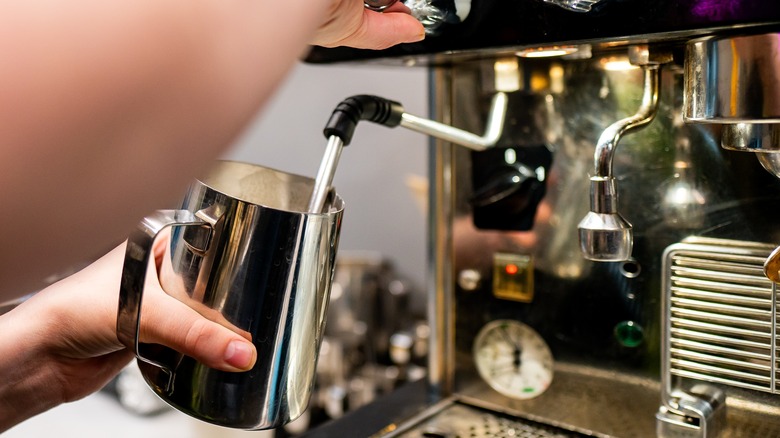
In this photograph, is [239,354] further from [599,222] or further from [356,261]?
[356,261]

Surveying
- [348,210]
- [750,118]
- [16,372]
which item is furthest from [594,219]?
[348,210]

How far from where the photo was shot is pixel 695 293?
65cm

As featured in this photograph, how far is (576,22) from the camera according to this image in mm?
495

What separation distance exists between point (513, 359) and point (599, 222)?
0.31 m

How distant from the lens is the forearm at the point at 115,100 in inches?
7.1

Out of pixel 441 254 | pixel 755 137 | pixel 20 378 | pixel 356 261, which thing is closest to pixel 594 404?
pixel 441 254

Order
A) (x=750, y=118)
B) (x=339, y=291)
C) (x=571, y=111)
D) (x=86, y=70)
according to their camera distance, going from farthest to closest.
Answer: (x=339, y=291)
(x=571, y=111)
(x=750, y=118)
(x=86, y=70)

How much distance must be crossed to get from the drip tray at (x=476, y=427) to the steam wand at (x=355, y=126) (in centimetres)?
34

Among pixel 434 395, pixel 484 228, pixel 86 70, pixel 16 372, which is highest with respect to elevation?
pixel 86 70

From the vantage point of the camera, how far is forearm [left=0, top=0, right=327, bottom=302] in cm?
18

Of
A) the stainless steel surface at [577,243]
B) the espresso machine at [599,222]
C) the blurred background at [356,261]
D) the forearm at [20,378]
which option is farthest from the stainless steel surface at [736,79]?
the blurred background at [356,261]

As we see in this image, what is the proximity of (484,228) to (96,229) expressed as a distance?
667 millimetres

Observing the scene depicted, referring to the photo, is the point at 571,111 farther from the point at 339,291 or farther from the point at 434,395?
the point at 339,291

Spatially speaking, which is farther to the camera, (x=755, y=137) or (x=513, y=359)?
(x=513, y=359)
